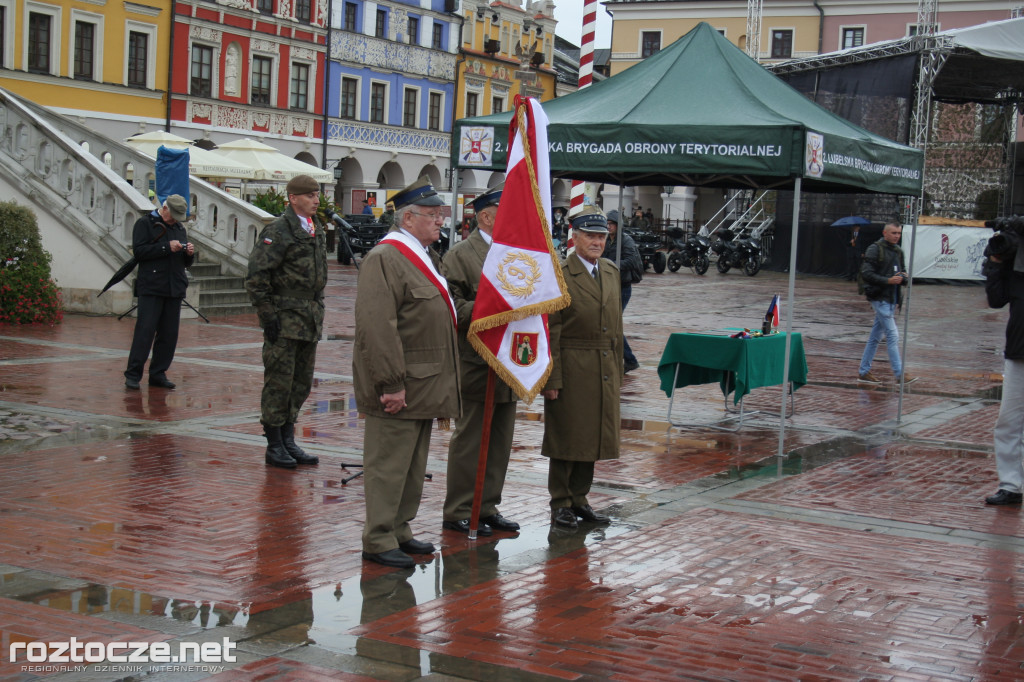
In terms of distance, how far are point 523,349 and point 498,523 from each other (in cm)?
101

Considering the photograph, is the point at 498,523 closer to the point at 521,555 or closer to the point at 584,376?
the point at 521,555

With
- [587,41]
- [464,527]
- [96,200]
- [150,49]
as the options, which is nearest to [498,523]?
[464,527]

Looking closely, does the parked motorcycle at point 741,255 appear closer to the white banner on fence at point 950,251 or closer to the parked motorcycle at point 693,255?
the parked motorcycle at point 693,255

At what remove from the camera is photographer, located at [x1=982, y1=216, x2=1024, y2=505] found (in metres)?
7.89

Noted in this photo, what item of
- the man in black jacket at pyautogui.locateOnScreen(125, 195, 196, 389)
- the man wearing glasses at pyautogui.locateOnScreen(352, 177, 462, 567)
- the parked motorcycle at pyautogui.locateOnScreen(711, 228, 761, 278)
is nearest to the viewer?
the man wearing glasses at pyautogui.locateOnScreen(352, 177, 462, 567)

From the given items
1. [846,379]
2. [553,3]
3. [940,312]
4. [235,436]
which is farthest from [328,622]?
[553,3]

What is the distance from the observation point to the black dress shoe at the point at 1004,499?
7.91 metres

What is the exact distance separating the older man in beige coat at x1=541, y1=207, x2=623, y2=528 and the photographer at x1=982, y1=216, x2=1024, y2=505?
9.21ft

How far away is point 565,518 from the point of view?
6.82 metres

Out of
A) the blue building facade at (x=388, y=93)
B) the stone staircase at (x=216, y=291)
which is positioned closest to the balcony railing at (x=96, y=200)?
the stone staircase at (x=216, y=291)

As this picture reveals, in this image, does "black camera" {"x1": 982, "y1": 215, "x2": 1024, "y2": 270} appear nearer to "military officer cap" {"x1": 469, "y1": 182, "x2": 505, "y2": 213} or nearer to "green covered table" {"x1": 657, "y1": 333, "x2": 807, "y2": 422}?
"green covered table" {"x1": 657, "y1": 333, "x2": 807, "y2": 422}

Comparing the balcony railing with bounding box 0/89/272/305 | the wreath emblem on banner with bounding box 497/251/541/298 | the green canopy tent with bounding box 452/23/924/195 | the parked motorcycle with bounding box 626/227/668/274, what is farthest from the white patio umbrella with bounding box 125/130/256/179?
the wreath emblem on banner with bounding box 497/251/541/298

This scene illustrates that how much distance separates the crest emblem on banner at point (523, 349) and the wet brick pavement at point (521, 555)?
3.20ft

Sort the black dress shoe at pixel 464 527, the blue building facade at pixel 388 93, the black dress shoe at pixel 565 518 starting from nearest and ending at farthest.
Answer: the black dress shoe at pixel 464 527, the black dress shoe at pixel 565 518, the blue building facade at pixel 388 93
